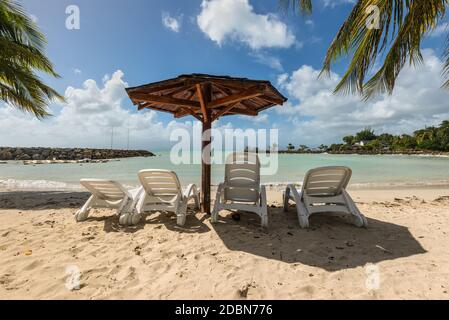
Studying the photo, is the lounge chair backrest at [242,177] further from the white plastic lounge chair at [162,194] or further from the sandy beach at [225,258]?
the white plastic lounge chair at [162,194]

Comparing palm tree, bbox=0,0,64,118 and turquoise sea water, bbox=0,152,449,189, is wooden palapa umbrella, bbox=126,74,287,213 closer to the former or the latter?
palm tree, bbox=0,0,64,118

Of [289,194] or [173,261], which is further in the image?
[289,194]

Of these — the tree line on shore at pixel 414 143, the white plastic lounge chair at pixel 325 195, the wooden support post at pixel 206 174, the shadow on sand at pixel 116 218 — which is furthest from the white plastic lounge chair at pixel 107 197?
the tree line on shore at pixel 414 143

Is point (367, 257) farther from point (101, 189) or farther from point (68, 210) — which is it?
point (68, 210)

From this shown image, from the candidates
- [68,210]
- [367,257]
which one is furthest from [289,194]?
[68,210]

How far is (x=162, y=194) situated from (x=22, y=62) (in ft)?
24.0

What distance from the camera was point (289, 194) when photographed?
4.63 meters

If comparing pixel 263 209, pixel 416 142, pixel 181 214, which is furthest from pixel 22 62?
pixel 416 142

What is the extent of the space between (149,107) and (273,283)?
445 cm

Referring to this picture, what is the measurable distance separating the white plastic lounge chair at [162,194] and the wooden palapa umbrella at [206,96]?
66 cm

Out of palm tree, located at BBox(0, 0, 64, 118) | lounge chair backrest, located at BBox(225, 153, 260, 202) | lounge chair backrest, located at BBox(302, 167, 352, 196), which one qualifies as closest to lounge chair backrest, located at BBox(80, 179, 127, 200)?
lounge chair backrest, located at BBox(225, 153, 260, 202)

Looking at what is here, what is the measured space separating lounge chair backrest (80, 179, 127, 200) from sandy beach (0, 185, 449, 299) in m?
0.44
